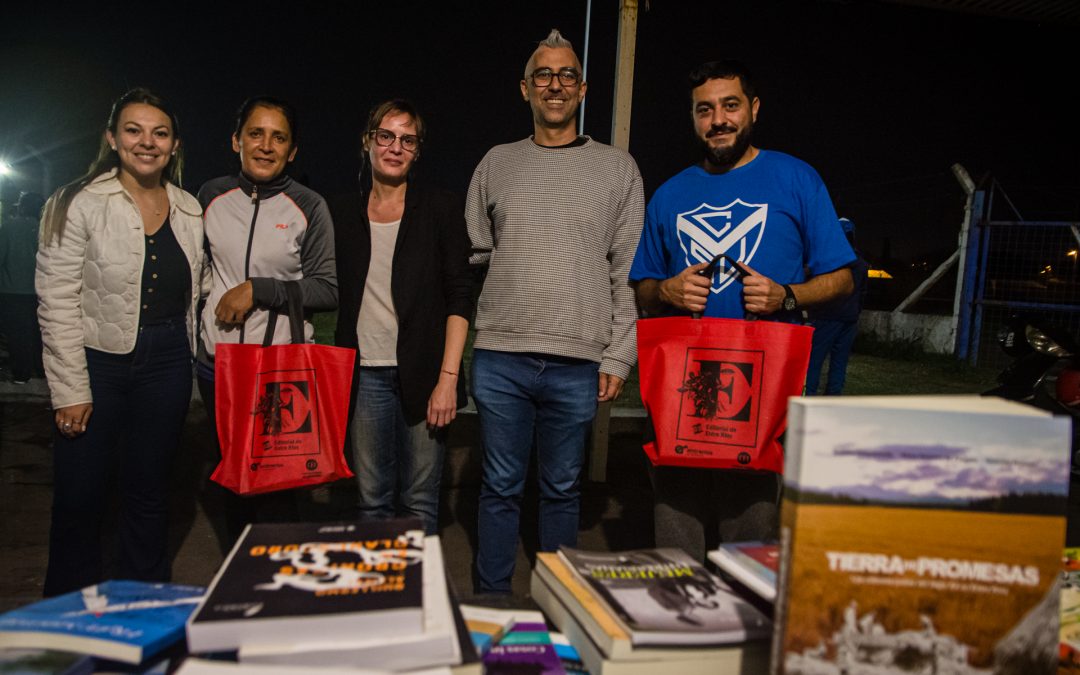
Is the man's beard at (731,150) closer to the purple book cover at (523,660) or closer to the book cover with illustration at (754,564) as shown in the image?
the book cover with illustration at (754,564)

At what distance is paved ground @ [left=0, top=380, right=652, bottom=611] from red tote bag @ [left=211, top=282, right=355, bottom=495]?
1193mm

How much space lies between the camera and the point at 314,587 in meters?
0.96

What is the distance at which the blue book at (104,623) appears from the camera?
940mm

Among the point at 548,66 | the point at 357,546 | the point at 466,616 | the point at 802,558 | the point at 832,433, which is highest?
the point at 548,66

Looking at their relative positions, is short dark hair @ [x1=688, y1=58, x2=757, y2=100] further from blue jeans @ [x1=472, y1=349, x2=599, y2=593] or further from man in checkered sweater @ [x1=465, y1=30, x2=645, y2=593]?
blue jeans @ [x1=472, y1=349, x2=599, y2=593]

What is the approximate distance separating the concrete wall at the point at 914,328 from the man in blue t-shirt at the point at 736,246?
401 inches

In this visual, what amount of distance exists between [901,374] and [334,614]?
33.3 ft

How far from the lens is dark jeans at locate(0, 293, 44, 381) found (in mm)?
6684

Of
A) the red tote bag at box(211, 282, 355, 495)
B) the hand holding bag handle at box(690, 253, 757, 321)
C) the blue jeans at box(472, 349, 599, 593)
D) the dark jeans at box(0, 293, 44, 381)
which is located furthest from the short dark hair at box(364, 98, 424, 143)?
the dark jeans at box(0, 293, 44, 381)

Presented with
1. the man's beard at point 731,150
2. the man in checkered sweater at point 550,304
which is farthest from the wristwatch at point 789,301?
the man in checkered sweater at point 550,304

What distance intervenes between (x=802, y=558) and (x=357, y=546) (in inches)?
27.5

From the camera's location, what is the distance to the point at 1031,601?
0.86 metres

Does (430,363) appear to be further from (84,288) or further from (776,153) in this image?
(776,153)

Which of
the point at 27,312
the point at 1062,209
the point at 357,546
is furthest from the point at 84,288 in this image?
the point at 1062,209
